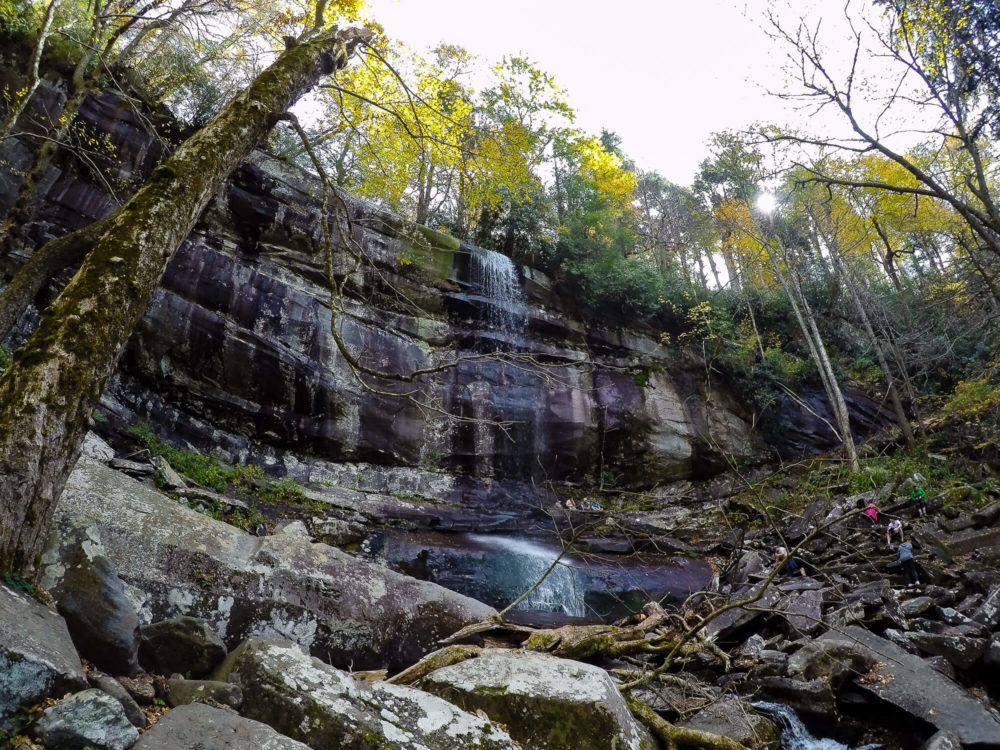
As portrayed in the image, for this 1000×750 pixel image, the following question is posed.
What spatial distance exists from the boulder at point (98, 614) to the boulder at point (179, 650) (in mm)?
236

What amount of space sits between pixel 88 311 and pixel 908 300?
25.8 m

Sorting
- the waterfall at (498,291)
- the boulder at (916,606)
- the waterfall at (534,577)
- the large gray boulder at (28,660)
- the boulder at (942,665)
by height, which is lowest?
the waterfall at (534,577)

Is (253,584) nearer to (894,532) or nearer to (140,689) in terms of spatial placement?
(140,689)

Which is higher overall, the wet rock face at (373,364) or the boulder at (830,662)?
the wet rock face at (373,364)

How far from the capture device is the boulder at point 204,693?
2344 millimetres

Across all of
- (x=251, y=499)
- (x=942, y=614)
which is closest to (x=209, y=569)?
(x=251, y=499)

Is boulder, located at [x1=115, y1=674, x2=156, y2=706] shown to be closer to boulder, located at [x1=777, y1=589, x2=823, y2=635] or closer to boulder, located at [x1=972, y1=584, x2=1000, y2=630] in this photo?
boulder, located at [x1=777, y1=589, x2=823, y2=635]

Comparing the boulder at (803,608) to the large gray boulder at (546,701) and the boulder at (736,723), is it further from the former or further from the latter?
the large gray boulder at (546,701)

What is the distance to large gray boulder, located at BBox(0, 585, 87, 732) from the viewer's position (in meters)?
1.69

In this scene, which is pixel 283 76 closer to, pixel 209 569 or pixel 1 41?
pixel 209 569

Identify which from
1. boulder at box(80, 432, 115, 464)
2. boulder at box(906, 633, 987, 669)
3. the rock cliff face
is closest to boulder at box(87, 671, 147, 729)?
boulder at box(80, 432, 115, 464)

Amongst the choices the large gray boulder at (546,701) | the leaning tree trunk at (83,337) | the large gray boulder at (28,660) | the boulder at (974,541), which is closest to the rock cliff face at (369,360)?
the boulder at (974,541)

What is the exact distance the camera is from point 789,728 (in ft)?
15.2

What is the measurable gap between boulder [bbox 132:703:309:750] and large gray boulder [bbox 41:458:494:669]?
7.69 feet
